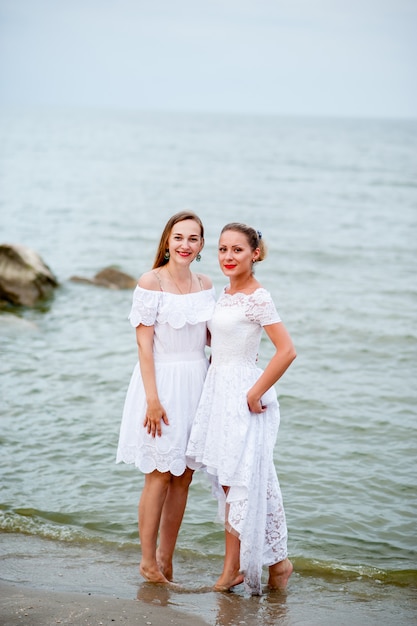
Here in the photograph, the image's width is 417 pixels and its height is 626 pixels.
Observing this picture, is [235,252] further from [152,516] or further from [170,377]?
[152,516]

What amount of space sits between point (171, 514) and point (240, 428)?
0.82 metres

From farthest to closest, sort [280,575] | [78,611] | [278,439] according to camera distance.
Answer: [278,439], [280,575], [78,611]

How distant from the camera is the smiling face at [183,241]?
15.2 ft

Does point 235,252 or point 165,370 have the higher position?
point 235,252

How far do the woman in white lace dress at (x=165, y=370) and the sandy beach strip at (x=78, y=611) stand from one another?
1.86ft

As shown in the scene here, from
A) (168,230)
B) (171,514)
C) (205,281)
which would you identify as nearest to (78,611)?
(171,514)

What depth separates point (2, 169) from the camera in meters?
42.6

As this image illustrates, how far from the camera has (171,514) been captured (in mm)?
4832

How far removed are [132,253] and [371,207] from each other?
13211 mm

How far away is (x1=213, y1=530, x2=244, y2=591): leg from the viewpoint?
15.1ft

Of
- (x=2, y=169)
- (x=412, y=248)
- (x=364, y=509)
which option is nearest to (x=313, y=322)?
(x=364, y=509)

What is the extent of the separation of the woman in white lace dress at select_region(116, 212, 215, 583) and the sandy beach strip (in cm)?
57

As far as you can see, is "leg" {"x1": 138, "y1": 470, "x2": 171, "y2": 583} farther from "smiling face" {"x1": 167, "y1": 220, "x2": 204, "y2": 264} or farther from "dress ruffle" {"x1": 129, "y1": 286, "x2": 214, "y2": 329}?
"smiling face" {"x1": 167, "y1": 220, "x2": 204, "y2": 264}

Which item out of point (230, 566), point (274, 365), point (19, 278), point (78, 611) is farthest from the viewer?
point (19, 278)
